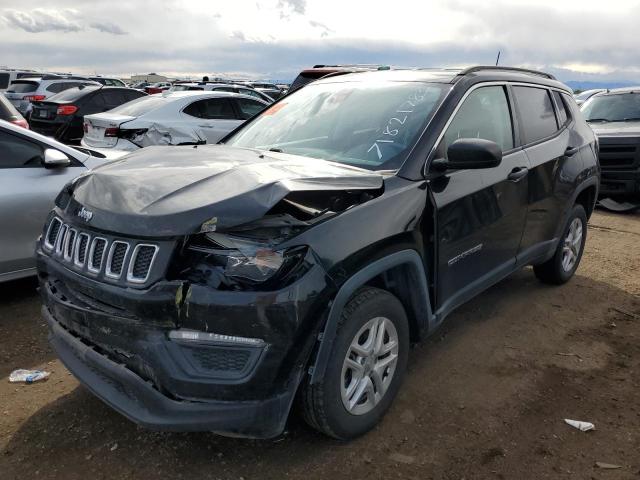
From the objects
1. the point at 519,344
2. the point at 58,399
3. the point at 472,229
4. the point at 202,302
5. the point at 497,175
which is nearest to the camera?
the point at 202,302

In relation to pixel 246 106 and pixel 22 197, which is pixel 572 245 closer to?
pixel 22 197

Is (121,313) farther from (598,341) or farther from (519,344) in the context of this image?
(598,341)

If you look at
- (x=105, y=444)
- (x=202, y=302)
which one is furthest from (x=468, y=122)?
(x=105, y=444)

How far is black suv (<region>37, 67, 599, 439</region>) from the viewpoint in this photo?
7.50ft

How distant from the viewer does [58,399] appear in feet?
10.5

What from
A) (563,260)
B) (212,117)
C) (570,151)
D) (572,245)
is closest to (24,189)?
(570,151)

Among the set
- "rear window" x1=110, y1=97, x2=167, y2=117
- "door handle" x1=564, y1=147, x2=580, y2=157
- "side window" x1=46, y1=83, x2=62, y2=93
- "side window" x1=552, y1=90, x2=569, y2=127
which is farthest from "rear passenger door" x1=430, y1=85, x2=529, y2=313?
"side window" x1=46, y1=83, x2=62, y2=93

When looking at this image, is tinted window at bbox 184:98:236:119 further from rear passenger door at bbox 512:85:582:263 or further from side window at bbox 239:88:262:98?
rear passenger door at bbox 512:85:582:263

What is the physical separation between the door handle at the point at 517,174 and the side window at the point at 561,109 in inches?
44.4

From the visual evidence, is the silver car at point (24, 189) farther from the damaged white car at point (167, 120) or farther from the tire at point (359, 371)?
the damaged white car at point (167, 120)

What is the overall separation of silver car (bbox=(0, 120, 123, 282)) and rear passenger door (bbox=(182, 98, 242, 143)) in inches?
187

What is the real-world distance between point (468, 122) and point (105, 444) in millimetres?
2772

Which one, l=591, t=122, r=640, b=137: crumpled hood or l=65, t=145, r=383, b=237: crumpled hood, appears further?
l=591, t=122, r=640, b=137: crumpled hood

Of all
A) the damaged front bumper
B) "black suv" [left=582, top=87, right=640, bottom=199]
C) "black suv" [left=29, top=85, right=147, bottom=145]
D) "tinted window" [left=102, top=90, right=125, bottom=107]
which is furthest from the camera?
"tinted window" [left=102, top=90, right=125, bottom=107]
